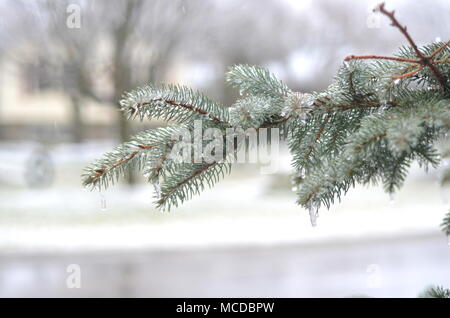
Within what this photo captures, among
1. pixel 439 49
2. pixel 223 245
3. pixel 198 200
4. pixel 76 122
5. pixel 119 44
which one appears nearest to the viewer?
pixel 439 49

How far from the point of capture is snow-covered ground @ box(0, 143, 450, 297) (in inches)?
188

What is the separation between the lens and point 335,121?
89 cm

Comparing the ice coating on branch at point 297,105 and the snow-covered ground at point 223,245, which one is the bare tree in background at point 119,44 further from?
the ice coating on branch at point 297,105

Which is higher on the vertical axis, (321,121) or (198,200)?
(321,121)

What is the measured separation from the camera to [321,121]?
884mm

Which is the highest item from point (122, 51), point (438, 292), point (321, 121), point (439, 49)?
point (122, 51)

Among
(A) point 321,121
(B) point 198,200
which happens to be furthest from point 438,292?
(B) point 198,200

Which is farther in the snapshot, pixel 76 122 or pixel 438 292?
pixel 76 122

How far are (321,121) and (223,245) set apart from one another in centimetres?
526

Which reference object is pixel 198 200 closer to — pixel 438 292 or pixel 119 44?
pixel 119 44

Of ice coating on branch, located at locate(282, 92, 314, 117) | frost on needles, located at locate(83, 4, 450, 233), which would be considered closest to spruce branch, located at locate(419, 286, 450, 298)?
frost on needles, located at locate(83, 4, 450, 233)

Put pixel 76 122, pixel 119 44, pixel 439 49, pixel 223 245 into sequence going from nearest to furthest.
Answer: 1. pixel 439 49
2. pixel 223 245
3. pixel 119 44
4. pixel 76 122

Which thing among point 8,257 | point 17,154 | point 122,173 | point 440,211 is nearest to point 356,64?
point 122,173

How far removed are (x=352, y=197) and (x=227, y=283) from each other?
416 cm
